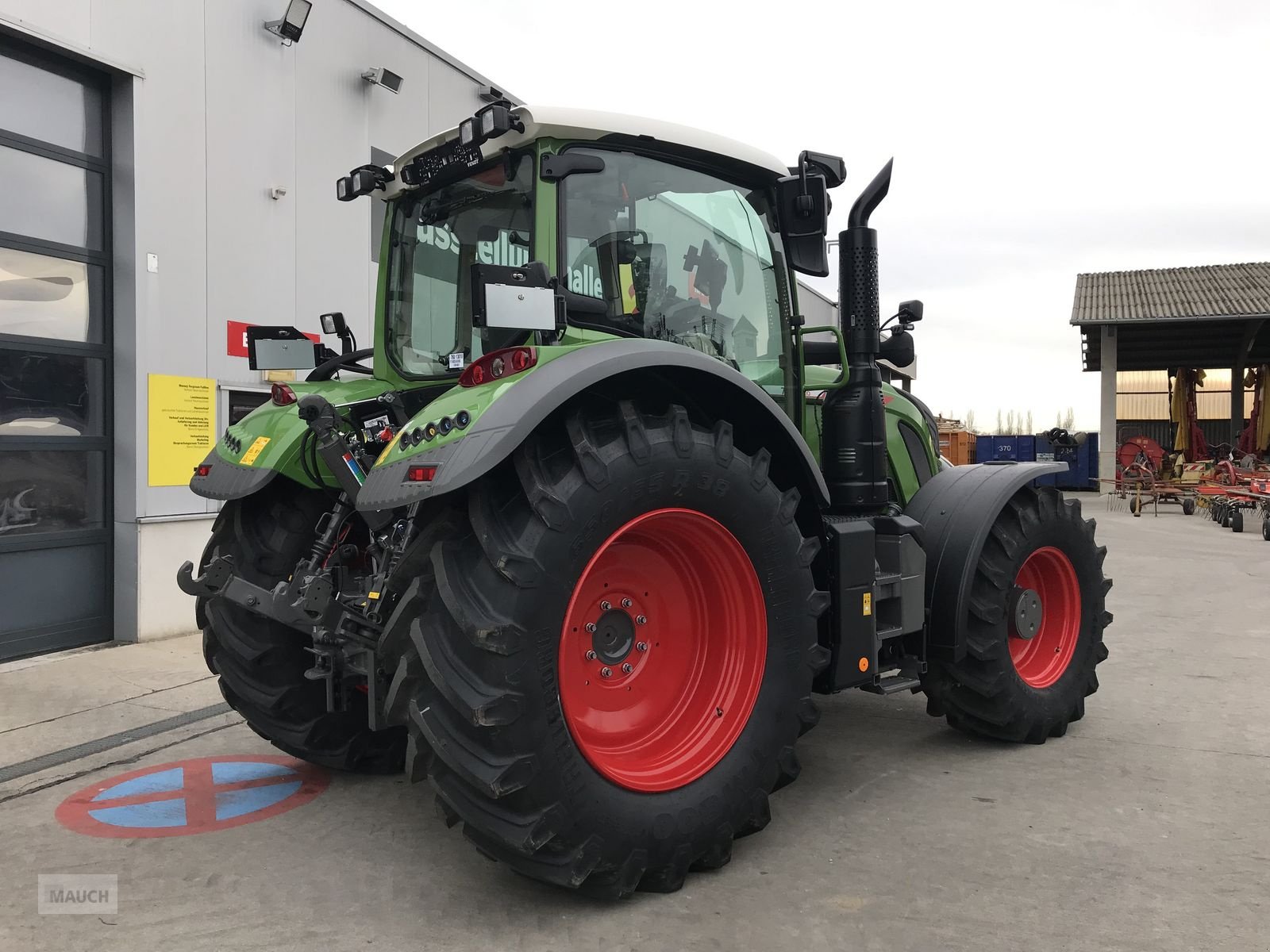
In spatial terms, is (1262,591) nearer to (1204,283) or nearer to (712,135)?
(712,135)

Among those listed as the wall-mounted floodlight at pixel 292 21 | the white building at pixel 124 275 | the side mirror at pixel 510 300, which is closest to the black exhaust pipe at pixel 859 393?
the side mirror at pixel 510 300

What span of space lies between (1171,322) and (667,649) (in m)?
24.5

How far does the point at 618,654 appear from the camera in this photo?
302 cm

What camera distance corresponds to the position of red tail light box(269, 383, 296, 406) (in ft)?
11.9

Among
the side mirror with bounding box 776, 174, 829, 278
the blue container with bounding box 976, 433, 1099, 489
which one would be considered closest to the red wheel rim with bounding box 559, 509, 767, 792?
the side mirror with bounding box 776, 174, 829, 278

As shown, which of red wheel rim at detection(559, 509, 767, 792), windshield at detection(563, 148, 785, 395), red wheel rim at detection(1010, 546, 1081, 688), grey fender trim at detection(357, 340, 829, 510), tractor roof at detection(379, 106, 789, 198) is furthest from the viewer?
red wheel rim at detection(1010, 546, 1081, 688)

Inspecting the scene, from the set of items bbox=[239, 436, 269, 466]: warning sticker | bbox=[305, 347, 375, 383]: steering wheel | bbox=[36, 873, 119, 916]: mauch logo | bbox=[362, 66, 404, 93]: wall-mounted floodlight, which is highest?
bbox=[362, 66, 404, 93]: wall-mounted floodlight

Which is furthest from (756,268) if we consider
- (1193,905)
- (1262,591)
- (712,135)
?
(1262,591)

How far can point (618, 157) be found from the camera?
327cm

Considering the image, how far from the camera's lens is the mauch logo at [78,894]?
2.75 metres

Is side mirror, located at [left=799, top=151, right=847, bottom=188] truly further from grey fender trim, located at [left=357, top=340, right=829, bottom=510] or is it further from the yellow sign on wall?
the yellow sign on wall

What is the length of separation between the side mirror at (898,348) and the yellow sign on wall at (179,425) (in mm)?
4943

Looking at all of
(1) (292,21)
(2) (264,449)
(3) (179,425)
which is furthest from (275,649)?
(1) (292,21)

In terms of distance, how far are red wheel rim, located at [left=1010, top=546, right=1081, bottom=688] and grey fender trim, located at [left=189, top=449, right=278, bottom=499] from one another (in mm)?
3372
